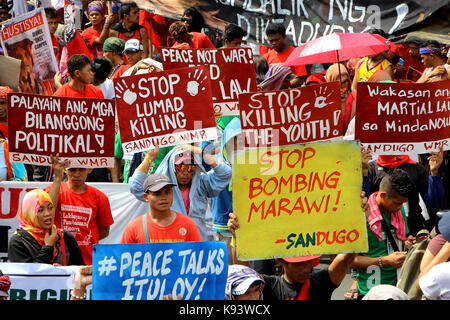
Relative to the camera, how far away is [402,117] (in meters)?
7.62

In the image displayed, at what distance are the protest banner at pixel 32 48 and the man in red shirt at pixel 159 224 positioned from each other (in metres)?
4.62

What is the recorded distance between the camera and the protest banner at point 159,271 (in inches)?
213

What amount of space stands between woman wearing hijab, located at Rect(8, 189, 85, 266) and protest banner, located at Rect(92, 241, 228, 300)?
123 cm

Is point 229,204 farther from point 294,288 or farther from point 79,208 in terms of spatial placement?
point 294,288

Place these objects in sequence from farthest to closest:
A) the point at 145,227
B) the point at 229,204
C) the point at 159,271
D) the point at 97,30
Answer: the point at 97,30, the point at 229,204, the point at 145,227, the point at 159,271

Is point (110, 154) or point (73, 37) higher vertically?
point (73, 37)

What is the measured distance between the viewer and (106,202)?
25.2 feet

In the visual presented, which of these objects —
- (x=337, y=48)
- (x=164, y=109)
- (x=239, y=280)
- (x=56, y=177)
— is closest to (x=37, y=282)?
(x=56, y=177)

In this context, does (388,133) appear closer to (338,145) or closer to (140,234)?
(338,145)

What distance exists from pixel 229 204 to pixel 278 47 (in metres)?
3.91

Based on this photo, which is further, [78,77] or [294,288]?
[78,77]

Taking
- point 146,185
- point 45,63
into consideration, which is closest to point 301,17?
point 45,63

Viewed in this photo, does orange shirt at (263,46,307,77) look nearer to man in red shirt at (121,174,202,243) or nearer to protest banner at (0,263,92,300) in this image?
man in red shirt at (121,174,202,243)
